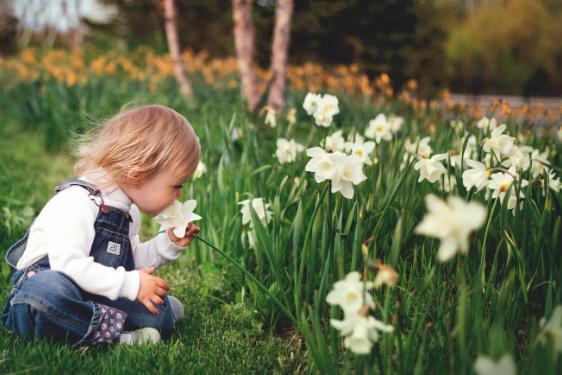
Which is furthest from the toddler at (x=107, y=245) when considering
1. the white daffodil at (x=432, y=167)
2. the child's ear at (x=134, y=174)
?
the white daffodil at (x=432, y=167)

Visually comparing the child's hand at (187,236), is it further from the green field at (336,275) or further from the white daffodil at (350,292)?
the white daffodil at (350,292)

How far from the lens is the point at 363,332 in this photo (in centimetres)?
115

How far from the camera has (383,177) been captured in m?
2.51

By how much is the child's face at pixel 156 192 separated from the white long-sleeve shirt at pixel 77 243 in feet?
0.17

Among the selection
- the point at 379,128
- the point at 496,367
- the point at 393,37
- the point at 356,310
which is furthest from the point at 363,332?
the point at 393,37

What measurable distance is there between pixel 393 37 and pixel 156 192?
40.4ft

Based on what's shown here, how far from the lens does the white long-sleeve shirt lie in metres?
1.67

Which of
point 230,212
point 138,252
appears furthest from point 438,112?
point 138,252

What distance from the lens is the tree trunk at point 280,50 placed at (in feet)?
16.9

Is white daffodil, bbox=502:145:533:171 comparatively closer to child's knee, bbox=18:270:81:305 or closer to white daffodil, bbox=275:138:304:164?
white daffodil, bbox=275:138:304:164

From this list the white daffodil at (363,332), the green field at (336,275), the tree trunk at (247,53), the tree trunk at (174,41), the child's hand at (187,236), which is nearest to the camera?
the white daffodil at (363,332)

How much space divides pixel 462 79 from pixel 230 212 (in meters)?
23.2

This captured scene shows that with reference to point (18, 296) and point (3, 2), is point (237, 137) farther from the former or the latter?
point (3, 2)

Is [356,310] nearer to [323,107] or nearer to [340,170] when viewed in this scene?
[340,170]
